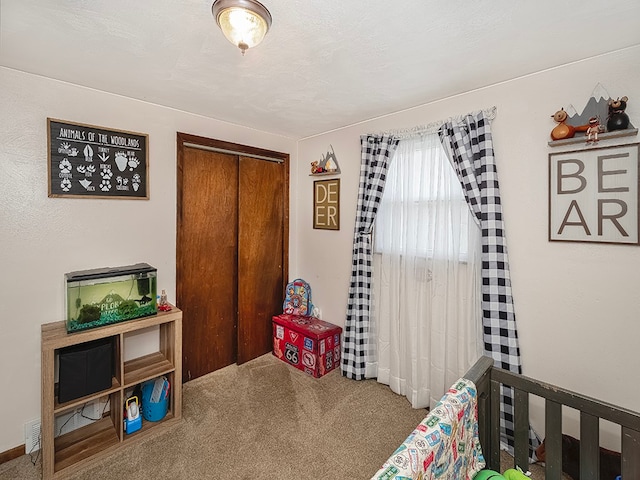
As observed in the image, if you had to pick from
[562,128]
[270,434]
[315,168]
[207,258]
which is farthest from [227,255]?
[562,128]

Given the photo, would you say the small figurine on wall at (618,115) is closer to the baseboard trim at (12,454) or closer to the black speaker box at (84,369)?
the black speaker box at (84,369)

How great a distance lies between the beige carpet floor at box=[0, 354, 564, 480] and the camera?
175 centimetres

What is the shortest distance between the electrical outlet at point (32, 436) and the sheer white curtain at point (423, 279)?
238 cm

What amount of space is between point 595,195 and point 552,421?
119 cm

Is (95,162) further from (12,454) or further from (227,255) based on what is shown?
(12,454)

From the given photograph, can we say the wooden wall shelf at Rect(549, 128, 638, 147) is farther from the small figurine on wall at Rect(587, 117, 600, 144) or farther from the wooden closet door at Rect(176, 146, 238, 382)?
the wooden closet door at Rect(176, 146, 238, 382)

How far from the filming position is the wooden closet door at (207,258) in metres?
2.60

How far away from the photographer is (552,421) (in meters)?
1.35

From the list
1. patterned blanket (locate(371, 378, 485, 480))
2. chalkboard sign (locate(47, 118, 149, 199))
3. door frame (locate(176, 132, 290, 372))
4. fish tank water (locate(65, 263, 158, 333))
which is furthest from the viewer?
door frame (locate(176, 132, 290, 372))

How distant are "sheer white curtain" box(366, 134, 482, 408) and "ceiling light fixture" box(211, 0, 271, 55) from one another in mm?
1513

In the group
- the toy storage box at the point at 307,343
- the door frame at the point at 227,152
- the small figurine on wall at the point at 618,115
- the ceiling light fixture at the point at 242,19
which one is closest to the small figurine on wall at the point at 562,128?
the small figurine on wall at the point at 618,115

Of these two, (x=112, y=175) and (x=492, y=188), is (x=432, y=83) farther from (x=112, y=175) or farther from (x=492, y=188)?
(x=112, y=175)

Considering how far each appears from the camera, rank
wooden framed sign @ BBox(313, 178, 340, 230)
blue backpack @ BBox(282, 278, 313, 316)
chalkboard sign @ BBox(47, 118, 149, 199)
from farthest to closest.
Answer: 1. blue backpack @ BBox(282, 278, 313, 316)
2. wooden framed sign @ BBox(313, 178, 340, 230)
3. chalkboard sign @ BBox(47, 118, 149, 199)

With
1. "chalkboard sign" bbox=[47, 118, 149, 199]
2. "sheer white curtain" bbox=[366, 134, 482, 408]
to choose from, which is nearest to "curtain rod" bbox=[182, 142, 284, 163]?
"chalkboard sign" bbox=[47, 118, 149, 199]
